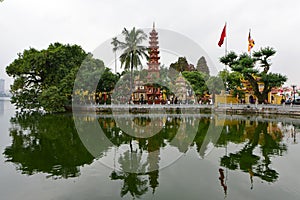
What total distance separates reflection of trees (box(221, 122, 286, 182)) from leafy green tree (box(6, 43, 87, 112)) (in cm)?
2286

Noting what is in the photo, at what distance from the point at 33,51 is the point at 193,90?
23.3 metres

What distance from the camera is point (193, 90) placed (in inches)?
1389

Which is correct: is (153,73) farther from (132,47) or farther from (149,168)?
(149,168)

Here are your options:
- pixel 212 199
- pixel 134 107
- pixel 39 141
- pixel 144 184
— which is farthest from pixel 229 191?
pixel 134 107

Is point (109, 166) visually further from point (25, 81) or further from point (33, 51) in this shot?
point (33, 51)

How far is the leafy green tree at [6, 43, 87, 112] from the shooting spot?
28406 millimetres

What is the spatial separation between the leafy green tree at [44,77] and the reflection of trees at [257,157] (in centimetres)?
2286

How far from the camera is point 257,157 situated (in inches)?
326

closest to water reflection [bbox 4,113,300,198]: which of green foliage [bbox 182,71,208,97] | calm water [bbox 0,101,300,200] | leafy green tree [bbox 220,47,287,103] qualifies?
calm water [bbox 0,101,300,200]

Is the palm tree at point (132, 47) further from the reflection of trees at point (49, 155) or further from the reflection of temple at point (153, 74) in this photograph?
the reflection of trees at point (49, 155)

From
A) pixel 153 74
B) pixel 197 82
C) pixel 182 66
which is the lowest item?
A: pixel 197 82

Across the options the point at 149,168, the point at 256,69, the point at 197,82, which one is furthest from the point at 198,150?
the point at 197,82

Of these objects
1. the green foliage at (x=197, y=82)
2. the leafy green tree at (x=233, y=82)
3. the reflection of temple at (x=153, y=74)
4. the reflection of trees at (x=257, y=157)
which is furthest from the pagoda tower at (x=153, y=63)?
the reflection of trees at (x=257, y=157)

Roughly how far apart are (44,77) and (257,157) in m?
29.8
